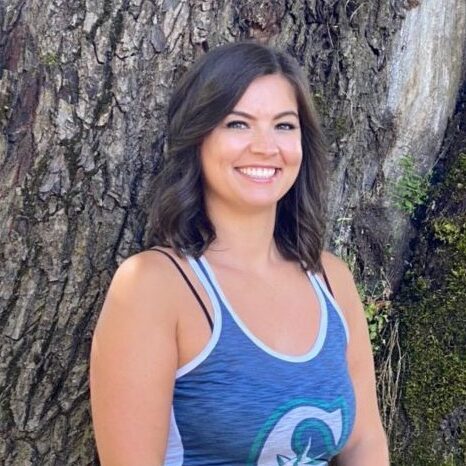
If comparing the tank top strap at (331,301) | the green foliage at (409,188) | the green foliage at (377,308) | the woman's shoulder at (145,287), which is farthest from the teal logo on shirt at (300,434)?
the green foliage at (409,188)

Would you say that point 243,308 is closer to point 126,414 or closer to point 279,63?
point 126,414

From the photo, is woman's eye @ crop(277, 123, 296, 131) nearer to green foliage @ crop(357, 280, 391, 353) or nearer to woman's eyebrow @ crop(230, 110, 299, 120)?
woman's eyebrow @ crop(230, 110, 299, 120)

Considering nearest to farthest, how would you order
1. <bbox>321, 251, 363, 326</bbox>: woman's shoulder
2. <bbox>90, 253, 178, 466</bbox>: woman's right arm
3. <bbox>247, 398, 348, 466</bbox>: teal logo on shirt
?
<bbox>90, 253, 178, 466</bbox>: woman's right arm < <bbox>247, 398, 348, 466</bbox>: teal logo on shirt < <bbox>321, 251, 363, 326</bbox>: woman's shoulder

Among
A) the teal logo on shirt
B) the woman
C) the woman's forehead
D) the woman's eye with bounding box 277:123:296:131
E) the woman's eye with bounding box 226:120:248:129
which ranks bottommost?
the teal logo on shirt

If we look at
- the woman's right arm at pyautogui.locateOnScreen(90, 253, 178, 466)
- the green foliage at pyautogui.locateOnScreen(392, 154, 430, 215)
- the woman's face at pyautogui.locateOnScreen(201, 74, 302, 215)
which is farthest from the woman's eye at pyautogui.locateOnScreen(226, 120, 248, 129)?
the green foliage at pyautogui.locateOnScreen(392, 154, 430, 215)

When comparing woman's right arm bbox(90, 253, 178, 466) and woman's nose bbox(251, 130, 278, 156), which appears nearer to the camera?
woman's right arm bbox(90, 253, 178, 466)

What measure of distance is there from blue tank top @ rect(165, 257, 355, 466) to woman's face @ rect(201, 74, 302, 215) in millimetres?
227

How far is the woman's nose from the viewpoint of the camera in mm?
2268

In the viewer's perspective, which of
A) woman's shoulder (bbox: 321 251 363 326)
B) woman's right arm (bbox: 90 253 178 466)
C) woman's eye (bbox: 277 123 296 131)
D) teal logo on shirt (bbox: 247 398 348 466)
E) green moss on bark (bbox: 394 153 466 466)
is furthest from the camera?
green moss on bark (bbox: 394 153 466 466)

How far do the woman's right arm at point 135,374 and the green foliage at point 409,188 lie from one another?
114cm

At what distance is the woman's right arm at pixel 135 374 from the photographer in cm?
208

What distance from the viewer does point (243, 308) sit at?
228 centimetres

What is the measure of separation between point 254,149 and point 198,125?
6.2 inches

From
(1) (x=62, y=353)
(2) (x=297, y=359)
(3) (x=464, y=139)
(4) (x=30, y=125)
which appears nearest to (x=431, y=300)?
(3) (x=464, y=139)
